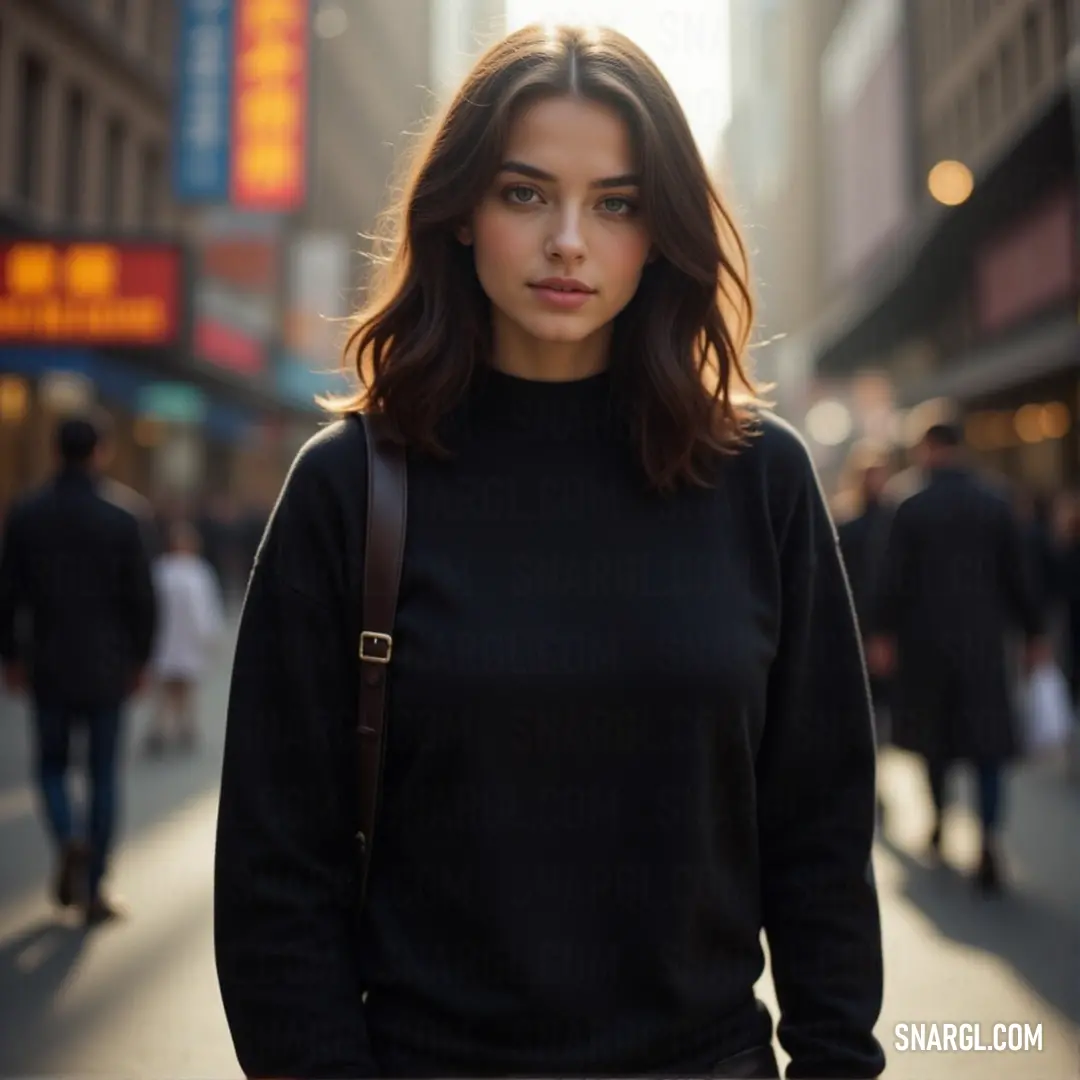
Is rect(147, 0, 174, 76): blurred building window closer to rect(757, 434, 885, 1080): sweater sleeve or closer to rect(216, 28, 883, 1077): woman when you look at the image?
rect(216, 28, 883, 1077): woman

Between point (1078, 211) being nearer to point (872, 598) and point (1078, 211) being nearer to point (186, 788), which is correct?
point (872, 598)

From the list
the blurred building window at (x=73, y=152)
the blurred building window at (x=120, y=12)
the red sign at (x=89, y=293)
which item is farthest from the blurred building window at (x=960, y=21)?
the red sign at (x=89, y=293)

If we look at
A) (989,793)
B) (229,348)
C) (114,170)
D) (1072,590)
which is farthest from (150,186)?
(989,793)

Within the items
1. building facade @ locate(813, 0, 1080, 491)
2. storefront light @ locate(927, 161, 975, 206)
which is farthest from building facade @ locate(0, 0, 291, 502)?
storefront light @ locate(927, 161, 975, 206)

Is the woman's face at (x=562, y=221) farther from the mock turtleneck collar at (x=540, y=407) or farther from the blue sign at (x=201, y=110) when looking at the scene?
the blue sign at (x=201, y=110)

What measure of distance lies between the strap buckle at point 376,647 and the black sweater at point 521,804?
1.2 inches

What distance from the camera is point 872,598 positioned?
318 inches

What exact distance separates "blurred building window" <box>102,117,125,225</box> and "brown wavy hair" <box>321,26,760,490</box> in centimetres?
2464

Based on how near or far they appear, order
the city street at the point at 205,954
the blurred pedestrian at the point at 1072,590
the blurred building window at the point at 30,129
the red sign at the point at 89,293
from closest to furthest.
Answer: the city street at the point at 205,954, the blurred pedestrian at the point at 1072,590, the red sign at the point at 89,293, the blurred building window at the point at 30,129

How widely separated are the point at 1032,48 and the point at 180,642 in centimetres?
2283

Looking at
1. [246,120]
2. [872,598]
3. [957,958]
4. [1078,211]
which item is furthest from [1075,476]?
[957,958]

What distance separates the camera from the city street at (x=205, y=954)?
4.57 metres

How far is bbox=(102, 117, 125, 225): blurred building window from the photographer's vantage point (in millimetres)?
25297

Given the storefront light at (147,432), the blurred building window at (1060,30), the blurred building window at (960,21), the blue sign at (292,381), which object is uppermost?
the blurred building window at (960,21)
